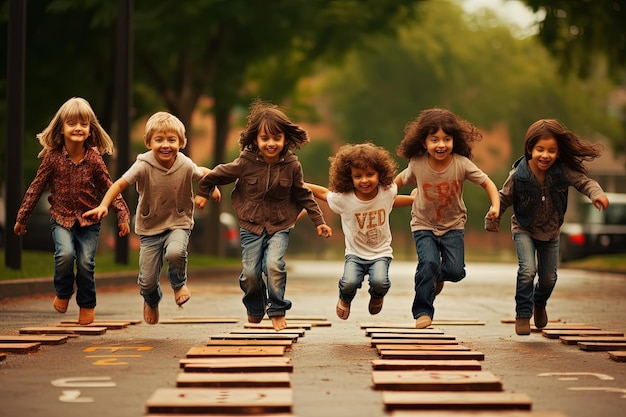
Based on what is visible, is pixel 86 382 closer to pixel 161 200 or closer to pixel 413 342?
pixel 413 342

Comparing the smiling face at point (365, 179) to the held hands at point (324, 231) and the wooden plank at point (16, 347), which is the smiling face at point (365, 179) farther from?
the wooden plank at point (16, 347)

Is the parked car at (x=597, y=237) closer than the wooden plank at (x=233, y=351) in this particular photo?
No

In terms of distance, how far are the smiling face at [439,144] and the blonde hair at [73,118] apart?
2.44 metres

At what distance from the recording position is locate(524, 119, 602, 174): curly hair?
31.4ft

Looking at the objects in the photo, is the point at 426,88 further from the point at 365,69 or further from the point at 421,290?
the point at 421,290

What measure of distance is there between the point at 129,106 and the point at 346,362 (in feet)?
44.3

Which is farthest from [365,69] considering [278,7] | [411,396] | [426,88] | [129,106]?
[411,396]

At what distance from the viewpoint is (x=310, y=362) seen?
7.82m

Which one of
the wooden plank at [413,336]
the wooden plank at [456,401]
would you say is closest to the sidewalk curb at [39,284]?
the wooden plank at [413,336]

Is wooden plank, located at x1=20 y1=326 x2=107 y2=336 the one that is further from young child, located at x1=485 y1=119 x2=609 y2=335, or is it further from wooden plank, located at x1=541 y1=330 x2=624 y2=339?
wooden plank, located at x1=541 y1=330 x2=624 y2=339

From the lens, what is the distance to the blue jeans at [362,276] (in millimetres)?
9453

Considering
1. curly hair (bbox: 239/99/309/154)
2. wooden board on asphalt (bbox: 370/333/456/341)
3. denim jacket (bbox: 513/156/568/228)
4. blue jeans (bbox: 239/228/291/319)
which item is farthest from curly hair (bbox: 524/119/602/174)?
blue jeans (bbox: 239/228/291/319)

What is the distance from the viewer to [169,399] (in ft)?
19.3

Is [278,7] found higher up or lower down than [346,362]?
higher up
